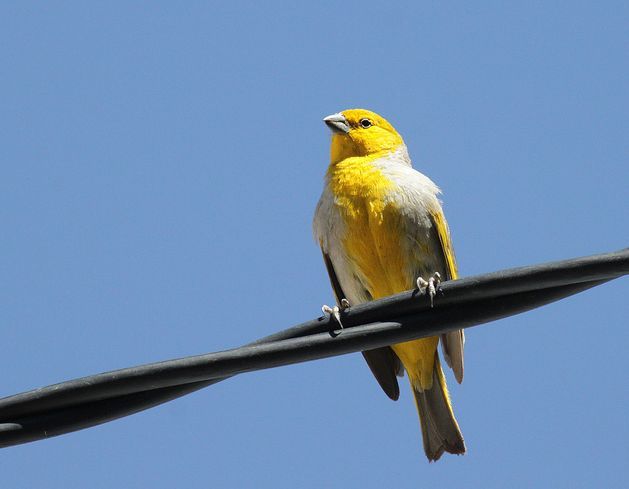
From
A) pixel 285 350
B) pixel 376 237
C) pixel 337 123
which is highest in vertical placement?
pixel 337 123

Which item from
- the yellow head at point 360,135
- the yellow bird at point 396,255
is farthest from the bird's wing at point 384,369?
the yellow head at point 360,135

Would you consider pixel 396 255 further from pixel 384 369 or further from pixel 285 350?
pixel 285 350

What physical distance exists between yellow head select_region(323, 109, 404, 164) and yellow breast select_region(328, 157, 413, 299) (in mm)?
975

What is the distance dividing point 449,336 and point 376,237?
0.78 m

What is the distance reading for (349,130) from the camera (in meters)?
7.24

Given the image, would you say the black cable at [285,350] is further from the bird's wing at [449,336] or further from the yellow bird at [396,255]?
the bird's wing at [449,336]

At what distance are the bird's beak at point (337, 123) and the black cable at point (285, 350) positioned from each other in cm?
397

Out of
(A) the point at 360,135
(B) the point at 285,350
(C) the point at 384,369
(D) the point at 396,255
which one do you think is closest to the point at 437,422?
(C) the point at 384,369

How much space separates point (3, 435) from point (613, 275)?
2.04m

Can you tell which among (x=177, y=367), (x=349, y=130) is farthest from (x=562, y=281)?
(x=349, y=130)

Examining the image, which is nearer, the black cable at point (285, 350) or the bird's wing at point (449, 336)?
the black cable at point (285, 350)

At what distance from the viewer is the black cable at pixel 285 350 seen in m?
3.12

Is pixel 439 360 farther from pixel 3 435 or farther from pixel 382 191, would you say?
pixel 3 435

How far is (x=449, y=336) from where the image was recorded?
598cm
